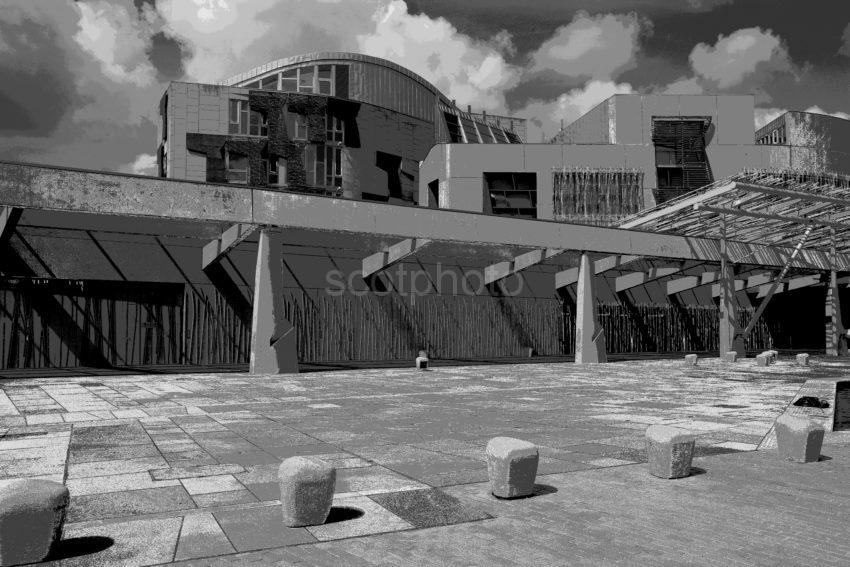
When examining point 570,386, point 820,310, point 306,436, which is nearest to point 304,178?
point 820,310

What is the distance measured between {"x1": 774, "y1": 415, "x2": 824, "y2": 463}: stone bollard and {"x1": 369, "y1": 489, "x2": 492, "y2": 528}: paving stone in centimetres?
490

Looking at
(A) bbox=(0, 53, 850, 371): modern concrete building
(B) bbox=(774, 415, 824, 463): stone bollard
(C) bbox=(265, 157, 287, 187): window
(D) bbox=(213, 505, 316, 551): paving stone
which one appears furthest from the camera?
(C) bbox=(265, 157, 287, 187): window

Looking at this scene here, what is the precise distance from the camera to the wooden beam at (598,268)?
32125 mm

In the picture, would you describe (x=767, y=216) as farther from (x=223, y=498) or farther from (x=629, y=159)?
(x=223, y=498)

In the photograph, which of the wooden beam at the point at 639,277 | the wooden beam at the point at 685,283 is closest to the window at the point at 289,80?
the wooden beam at the point at 639,277

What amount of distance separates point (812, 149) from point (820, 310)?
17.5 m

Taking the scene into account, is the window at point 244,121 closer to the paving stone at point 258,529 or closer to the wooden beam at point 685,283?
the wooden beam at point 685,283

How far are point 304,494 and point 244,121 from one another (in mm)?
64518

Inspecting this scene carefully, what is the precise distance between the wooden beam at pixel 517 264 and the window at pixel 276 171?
35.4 meters

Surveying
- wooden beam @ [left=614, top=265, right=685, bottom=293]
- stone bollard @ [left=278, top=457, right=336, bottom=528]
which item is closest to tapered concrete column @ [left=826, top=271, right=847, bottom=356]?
wooden beam @ [left=614, top=265, right=685, bottom=293]

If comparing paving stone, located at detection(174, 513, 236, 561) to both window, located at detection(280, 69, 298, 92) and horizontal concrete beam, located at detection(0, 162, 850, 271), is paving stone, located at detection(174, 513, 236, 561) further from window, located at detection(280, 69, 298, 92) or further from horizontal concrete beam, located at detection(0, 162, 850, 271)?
window, located at detection(280, 69, 298, 92)

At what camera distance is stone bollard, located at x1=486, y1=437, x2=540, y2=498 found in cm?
689

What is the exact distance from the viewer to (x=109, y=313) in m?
23.8

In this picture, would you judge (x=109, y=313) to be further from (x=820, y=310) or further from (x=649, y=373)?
(x=820, y=310)
